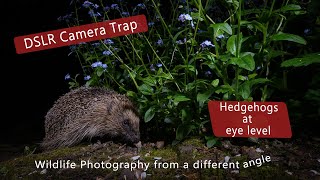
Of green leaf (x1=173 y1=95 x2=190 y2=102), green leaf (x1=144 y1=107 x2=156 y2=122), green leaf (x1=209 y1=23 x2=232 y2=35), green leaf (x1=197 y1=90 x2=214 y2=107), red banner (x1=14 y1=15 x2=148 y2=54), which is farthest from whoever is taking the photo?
red banner (x1=14 y1=15 x2=148 y2=54)

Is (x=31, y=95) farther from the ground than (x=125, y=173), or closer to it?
farther from the ground

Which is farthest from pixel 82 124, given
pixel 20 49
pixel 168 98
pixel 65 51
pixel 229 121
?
pixel 65 51

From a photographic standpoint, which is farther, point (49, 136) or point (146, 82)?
point (49, 136)

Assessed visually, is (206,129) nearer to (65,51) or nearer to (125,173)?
(125,173)

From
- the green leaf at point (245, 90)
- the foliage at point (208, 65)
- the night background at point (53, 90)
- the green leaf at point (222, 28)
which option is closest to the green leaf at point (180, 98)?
the foliage at point (208, 65)

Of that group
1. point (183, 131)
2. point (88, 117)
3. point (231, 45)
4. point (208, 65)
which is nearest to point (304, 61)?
point (231, 45)

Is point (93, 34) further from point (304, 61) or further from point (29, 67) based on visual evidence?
point (29, 67)

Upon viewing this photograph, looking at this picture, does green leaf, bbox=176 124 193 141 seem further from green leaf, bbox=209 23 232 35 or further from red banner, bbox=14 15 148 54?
red banner, bbox=14 15 148 54

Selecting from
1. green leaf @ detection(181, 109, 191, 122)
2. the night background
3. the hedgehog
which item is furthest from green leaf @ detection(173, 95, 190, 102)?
the hedgehog
